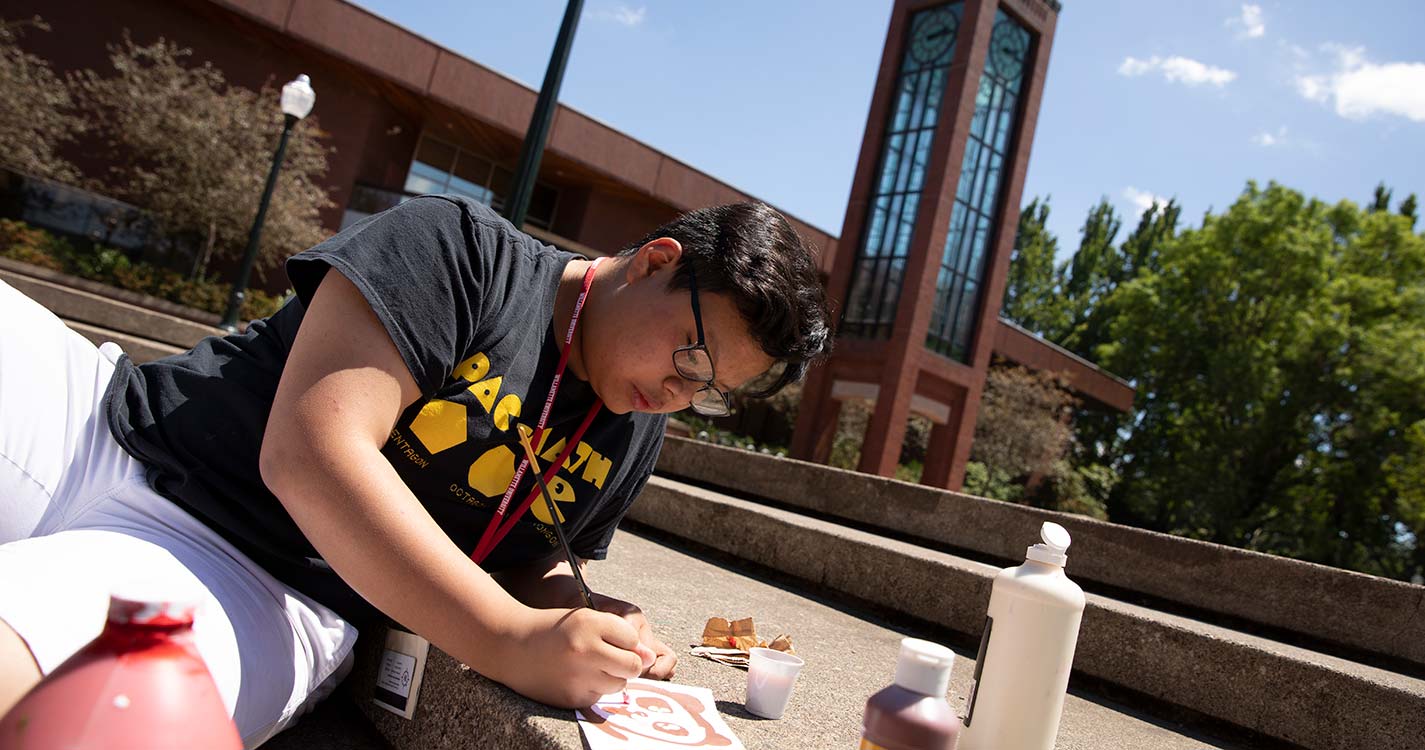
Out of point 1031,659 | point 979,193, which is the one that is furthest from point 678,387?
point 979,193

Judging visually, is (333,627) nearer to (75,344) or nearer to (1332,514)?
(75,344)

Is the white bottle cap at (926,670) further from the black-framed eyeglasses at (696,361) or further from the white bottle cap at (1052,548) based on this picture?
the black-framed eyeglasses at (696,361)

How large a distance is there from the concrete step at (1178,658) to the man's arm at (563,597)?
1710 mm

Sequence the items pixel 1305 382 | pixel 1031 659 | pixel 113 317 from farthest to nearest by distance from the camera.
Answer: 1. pixel 1305 382
2. pixel 113 317
3. pixel 1031 659

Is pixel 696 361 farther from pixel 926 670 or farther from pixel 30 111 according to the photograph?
pixel 30 111

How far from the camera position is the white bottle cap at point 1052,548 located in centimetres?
143

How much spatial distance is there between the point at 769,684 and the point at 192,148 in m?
19.3

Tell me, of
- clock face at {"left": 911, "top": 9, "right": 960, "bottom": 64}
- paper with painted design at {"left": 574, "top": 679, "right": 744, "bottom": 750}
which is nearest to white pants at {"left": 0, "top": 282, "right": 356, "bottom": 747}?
paper with painted design at {"left": 574, "top": 679, "right": 744, "bottom": 750}

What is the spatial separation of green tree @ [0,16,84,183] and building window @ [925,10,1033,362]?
18170mm

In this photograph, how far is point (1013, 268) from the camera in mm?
45719

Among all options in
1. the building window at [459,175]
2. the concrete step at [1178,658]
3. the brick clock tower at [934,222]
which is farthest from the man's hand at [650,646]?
the building window at [459,175]

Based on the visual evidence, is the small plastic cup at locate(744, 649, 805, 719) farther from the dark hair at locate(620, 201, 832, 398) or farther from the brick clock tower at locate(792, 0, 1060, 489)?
the brick clock tower at locate(792, 0, 1060, 489)

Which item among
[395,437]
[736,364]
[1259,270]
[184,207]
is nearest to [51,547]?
[395,437]

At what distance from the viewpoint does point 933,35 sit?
2122 cm
